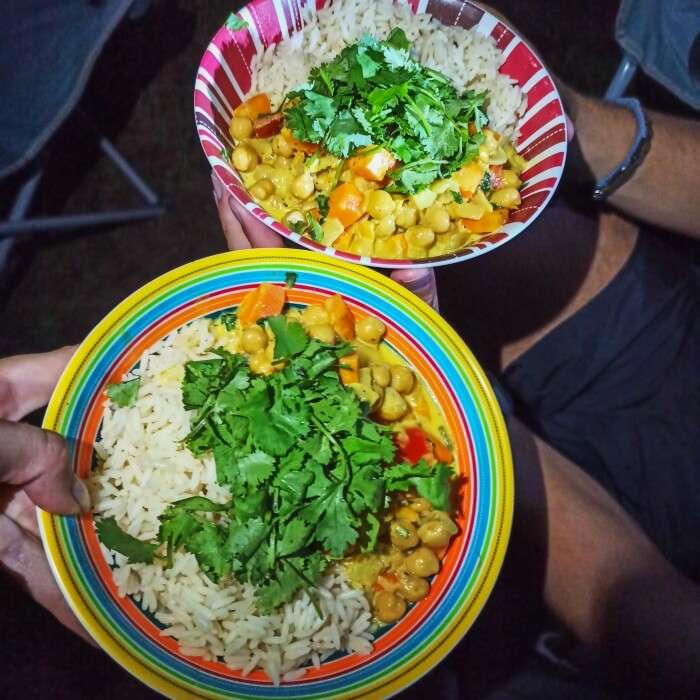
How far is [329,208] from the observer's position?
166cm

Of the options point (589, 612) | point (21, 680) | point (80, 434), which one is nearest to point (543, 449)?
point (589, 612)

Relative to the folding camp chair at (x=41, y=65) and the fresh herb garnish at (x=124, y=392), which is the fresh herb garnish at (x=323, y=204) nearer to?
the fresh herb garnish at (x=124, y=392)

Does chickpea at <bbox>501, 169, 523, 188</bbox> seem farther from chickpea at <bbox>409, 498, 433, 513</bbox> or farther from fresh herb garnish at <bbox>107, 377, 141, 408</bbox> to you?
fresh herb garnish at <bbox>107, 377, 141, 408</bbox>

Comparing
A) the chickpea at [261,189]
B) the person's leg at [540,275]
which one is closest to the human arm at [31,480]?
the chickpea at [261,189]

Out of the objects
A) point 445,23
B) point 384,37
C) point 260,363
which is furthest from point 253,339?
point 445,23

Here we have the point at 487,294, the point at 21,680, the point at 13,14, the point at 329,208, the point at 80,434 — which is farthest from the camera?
the point at 21,680

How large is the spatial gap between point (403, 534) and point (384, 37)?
4.19 ft

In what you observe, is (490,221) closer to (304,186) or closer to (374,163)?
(374,163)

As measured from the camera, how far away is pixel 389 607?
58.4 inches

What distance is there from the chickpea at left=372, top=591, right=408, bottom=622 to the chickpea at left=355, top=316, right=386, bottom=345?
1.94 feet

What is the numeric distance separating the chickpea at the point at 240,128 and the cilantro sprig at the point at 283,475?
531 millimetres

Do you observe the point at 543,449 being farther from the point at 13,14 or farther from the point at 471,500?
the point at 13,14

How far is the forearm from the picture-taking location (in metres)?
2.21

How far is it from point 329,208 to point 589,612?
141 centimetres
